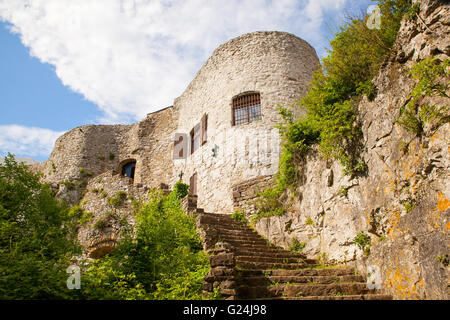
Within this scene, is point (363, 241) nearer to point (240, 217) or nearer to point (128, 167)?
point (240, 217)

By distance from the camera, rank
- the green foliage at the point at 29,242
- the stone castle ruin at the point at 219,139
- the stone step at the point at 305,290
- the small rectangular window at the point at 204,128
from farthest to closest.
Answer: the small rectangular window at the point at 204,128, the stone castle ruin at the point at 219,139, the stone step at the point at 305,290, the green foliage at the point at 29,242

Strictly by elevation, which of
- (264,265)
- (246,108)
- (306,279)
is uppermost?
(246,108)

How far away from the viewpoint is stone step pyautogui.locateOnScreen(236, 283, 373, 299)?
5.36m

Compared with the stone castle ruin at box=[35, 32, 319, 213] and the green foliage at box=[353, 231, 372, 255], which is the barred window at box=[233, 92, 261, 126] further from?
the green foliage at box=[353, 231, 372, 255]

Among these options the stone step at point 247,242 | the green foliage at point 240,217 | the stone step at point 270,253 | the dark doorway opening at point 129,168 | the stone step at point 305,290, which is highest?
the dark doorway opening at point 129,168

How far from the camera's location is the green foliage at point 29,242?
3.75 meters

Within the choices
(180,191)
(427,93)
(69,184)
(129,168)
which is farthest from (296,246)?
(129,168)

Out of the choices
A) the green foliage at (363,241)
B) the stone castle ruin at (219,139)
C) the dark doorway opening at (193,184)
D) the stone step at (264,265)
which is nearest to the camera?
the green foliage at (363,241)

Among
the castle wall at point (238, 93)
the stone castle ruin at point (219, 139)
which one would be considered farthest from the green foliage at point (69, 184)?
the castle wall at point (238, 93)

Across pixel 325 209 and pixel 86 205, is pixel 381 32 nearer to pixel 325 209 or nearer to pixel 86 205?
pixel 325 209

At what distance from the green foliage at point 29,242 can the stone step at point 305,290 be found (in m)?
2.86

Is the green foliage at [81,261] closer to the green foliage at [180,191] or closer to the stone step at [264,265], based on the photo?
the stone step at [264,265]

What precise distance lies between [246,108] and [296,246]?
6.88 m

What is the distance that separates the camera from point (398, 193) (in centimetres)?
526
